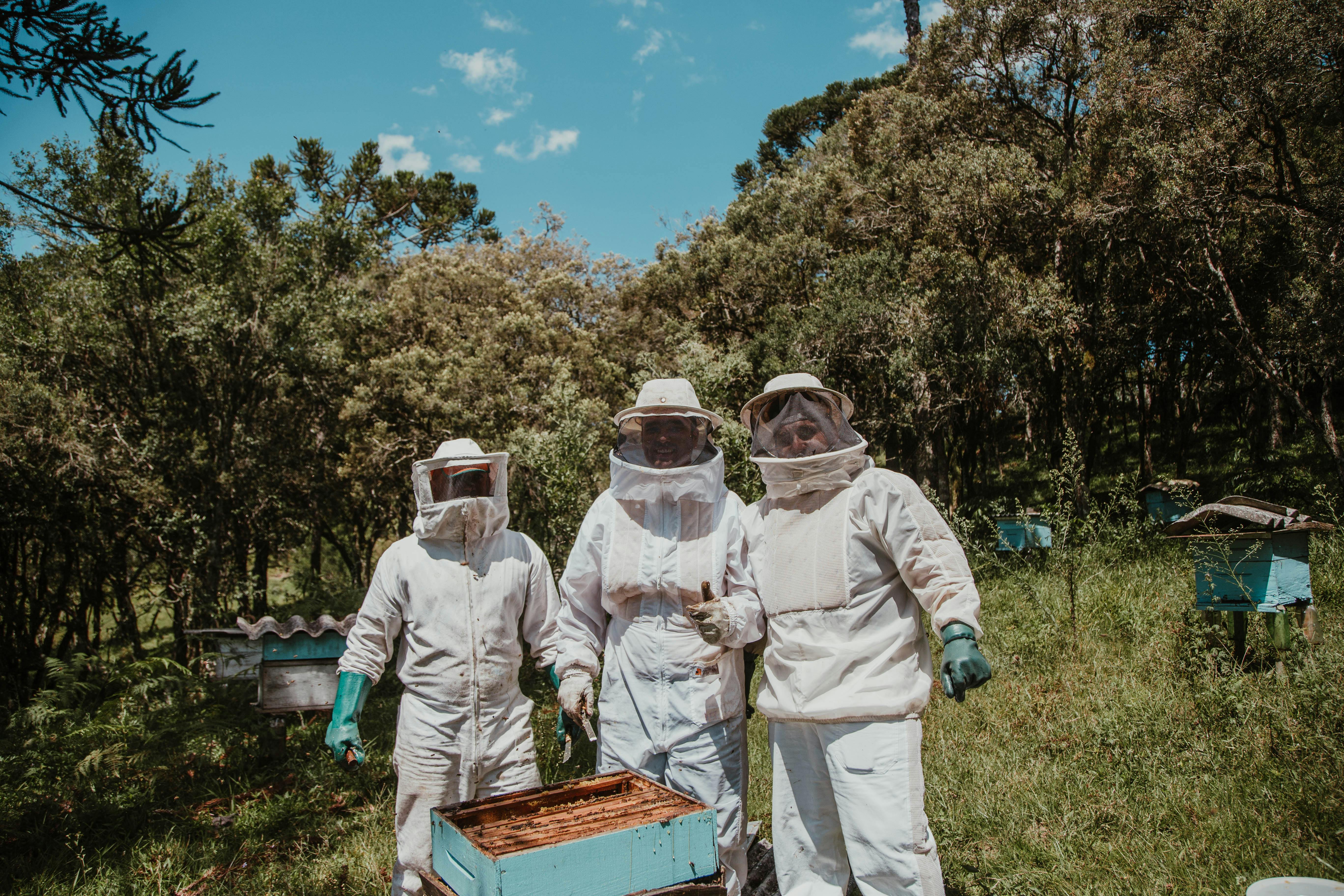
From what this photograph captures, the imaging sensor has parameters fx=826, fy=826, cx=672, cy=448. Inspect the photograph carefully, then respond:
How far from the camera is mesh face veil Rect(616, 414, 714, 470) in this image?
11.1ft

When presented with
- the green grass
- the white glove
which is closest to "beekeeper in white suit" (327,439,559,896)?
Result: the white glove

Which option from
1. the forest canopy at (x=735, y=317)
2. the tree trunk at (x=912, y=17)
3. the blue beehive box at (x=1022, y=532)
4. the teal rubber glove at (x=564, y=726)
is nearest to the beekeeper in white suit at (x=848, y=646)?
the teal rubber glove at (x=564, y=726)

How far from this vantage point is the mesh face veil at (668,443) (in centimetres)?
338

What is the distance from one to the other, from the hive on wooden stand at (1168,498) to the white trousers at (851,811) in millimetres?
6126

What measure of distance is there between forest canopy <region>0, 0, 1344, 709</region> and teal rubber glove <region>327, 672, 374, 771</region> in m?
4.73

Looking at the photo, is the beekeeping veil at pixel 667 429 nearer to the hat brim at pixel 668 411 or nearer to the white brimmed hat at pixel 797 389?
the hat brim at pixel 668 411

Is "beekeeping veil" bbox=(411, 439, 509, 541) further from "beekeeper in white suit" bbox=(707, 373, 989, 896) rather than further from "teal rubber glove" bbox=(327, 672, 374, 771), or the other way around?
"beekeeper in white suit" bbox=(707, 373, 989, 896)

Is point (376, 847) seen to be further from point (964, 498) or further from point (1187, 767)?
point (964, 498)

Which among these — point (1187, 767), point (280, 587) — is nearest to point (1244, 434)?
point (1187, 767)

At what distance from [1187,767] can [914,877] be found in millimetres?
2547

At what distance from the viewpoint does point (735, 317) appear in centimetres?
1616

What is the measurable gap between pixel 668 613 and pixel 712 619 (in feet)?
1.03

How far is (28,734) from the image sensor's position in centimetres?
661

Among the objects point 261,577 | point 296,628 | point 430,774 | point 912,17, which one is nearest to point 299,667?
point 296,628
